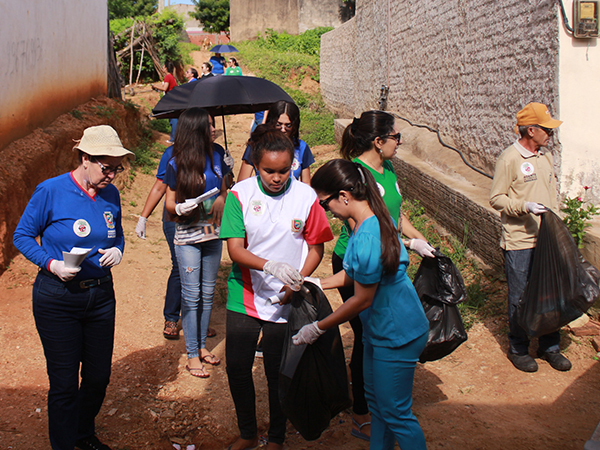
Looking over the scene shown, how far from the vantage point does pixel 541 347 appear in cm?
418

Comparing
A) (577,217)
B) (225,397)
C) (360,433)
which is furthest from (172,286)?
(577,217)

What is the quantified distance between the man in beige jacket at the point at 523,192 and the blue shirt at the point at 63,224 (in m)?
2.81

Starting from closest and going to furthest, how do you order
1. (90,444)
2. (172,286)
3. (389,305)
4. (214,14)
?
1. (389,305)
2. (90,444)
3. (172,286)
4. (214,14)

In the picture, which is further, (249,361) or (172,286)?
(172,286)

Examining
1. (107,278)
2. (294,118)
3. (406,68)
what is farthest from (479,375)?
(406,68)

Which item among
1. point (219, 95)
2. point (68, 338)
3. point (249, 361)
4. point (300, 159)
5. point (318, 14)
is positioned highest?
point (318, 14)

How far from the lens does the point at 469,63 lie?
658 centimetres

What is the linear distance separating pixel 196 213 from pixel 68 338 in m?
1.28

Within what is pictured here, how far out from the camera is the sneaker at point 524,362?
13.2 ft

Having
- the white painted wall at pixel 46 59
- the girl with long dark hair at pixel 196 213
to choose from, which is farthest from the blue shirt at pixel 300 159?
the white painted wall at pixel 46 59

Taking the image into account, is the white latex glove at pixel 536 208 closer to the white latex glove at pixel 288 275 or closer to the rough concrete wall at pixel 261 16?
the white latex glove at pixel 288 275

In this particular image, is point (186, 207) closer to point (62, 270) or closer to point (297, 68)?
point (62, 270)

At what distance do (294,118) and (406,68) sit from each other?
20.2 ft

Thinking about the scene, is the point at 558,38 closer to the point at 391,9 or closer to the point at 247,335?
the point at 247,335
